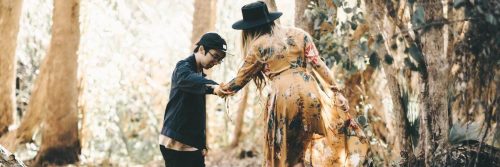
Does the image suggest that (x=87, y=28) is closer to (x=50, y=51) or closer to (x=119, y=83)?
(x=50, y=51)

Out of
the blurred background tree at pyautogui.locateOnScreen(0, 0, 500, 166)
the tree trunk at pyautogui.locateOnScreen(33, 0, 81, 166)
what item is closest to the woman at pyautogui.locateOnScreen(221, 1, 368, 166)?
the blurred background tree at pyautogui.locateOnScreen(0, 0, 500, 166)

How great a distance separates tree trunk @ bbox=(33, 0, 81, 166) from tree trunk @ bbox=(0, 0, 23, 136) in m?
0.55

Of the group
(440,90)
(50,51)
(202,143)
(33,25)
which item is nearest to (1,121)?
(50,51)

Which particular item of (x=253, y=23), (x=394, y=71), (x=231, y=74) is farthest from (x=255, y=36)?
(x=231, y=74)

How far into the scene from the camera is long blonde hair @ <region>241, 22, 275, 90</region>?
611 centimetres

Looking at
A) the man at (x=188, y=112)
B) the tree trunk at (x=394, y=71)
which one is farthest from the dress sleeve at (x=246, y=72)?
the tree trunk at (x=394, y=71)

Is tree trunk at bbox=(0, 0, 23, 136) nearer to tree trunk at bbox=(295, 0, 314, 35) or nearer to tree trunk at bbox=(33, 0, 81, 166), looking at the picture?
tree trunk at bbox=(33, 0, 81, 166)

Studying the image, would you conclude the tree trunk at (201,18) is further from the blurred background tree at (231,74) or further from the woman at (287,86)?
the woman at (287,86)

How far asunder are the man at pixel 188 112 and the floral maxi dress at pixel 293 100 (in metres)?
0.23

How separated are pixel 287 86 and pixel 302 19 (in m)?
2.72

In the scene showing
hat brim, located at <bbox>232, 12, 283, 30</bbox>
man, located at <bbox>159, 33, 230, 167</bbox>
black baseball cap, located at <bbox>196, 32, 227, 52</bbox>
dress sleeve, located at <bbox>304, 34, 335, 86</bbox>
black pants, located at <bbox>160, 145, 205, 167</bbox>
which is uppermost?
hat brim, located at <bbox>232, 12, 283, 30</bbox>

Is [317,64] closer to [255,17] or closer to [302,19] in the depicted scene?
[255,17]

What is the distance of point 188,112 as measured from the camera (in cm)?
625

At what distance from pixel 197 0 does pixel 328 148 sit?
355 inches
